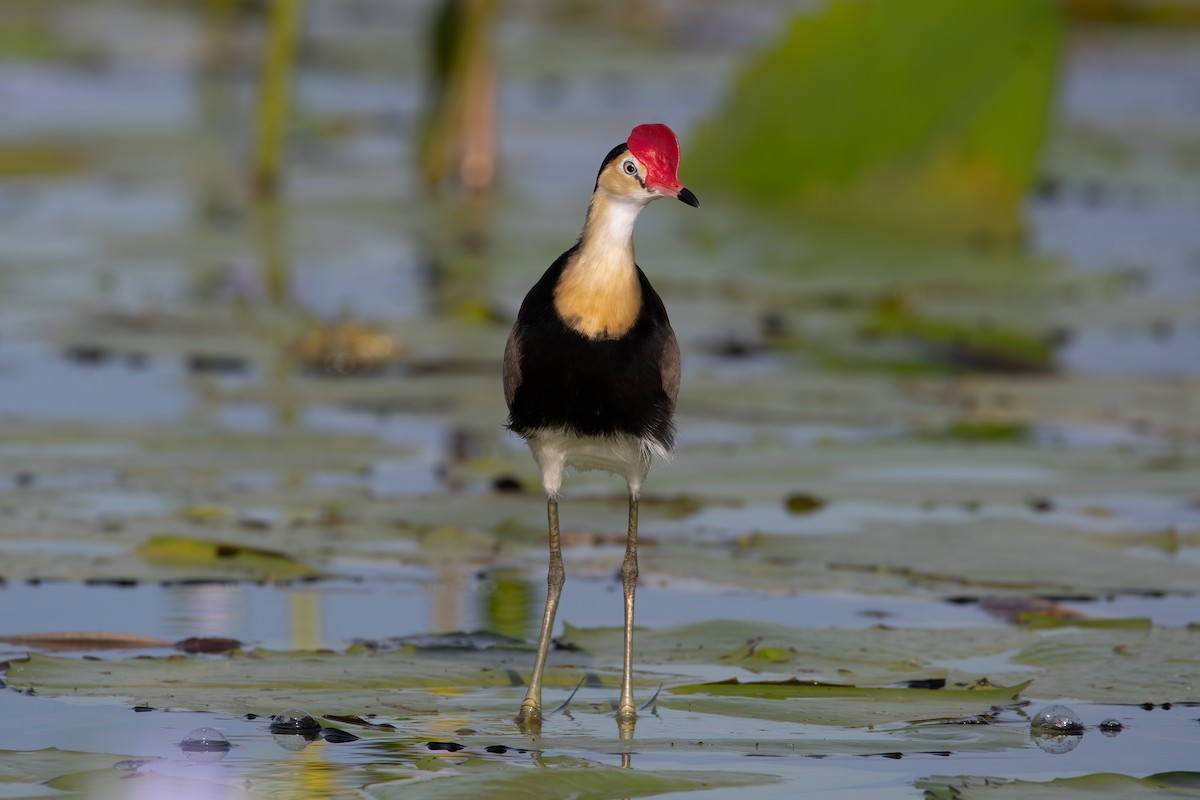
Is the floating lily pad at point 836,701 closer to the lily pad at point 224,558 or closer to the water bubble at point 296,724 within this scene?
the water bubble at point 296,724

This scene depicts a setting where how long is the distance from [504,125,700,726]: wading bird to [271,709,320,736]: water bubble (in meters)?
0.41

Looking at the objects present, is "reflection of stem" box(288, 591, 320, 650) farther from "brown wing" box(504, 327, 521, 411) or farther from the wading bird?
"brown wing" box(504, 327, 521, 411)

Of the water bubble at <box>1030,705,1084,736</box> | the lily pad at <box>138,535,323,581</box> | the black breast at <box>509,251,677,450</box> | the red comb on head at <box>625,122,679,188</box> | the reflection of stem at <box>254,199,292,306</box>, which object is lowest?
the water bubble at <box>1030,705,1084,736</box>

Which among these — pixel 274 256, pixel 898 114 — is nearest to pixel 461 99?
pixel 274 256

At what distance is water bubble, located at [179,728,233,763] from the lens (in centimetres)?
373

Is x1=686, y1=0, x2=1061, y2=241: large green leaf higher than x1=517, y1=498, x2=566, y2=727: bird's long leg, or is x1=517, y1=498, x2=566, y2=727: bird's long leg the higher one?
x1=686, y1=0, x2=1061, y2=241: large green leaf

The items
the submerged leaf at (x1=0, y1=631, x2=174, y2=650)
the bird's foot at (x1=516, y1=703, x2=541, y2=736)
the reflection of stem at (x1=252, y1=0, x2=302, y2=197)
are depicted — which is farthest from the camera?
the reflection of stem at (x1=252, y1=0, x2=302, y2=197)

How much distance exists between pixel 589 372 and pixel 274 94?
6.69 m

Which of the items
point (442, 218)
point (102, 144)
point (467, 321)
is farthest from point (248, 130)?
point (467, 321)

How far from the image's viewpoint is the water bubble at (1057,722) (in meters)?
4.00

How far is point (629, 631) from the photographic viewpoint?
430 centimetres

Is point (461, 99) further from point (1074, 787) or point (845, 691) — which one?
point (1074, 787)

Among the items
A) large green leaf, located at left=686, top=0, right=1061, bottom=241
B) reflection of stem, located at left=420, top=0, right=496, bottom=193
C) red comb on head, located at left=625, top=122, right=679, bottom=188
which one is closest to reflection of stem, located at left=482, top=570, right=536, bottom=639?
red comb on head, located at left=625, top=122, right=679, bottom=188

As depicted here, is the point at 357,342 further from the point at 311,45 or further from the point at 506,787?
the point at 311,45
